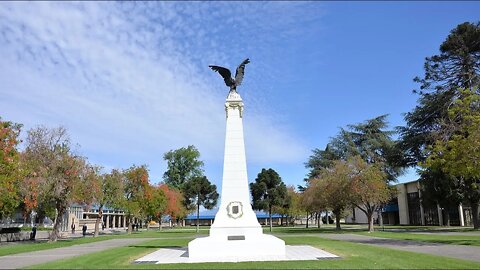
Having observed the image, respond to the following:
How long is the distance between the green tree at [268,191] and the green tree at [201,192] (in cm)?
1338

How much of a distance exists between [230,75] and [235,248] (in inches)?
348

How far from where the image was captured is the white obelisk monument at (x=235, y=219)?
56.1ft

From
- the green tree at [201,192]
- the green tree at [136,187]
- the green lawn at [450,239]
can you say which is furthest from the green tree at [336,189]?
the green tree at [201,192]

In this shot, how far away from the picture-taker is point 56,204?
33.2 meters

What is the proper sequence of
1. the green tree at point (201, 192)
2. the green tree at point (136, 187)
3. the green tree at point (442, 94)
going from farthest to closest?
the green tree at point (201, 192) → the green tree at point (136, 187) → the green tree at point (442, 94)

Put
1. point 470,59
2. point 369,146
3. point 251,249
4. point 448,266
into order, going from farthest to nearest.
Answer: point 369,146 < point 470,59 < point 251,249 < point 448,266

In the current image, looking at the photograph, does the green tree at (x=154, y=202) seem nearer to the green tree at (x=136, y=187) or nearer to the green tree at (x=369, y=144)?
the green tree at (x=136, y=187)

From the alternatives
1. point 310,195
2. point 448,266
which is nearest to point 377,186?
point 310,195

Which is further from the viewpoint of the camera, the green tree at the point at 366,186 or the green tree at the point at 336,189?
the green tree at the point at 336,189

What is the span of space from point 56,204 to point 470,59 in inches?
1566

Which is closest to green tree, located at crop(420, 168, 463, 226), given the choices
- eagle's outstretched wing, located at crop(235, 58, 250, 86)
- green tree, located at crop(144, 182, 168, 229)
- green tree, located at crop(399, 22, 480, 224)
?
green tree, located at crop(399, 22, 480, 224)

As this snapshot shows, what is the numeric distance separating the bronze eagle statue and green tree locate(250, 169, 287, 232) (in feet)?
Answer: 153

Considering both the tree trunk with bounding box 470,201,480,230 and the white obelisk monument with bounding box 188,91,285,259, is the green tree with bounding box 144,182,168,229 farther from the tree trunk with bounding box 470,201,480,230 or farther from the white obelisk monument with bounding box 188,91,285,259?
the tree trunk with bounding box 470,201,480,230

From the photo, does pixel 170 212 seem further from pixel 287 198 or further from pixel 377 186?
pixel 377 186
